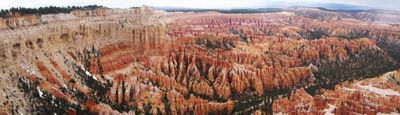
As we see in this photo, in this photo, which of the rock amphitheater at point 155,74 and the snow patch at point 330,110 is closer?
the rock amphitheater at point 155,74

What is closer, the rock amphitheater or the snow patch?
the rock amphitheater

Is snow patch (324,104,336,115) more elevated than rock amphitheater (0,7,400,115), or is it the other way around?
rock amphitheater (0,7,400,115)

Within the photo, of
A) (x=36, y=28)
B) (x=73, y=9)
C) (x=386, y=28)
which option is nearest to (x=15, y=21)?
(x=36, y=28)

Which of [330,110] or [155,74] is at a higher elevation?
[155,74]

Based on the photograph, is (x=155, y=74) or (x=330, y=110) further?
(x=155, y=74)

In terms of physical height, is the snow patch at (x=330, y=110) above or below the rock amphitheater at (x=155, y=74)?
below

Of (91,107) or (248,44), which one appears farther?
(248,44)

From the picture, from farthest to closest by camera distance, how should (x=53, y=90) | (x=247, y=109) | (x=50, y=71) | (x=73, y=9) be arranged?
1. (x=73, y=9)
2. (x=247, y=109)
3. (x=50, y=71)
4. (x=53, y=90)

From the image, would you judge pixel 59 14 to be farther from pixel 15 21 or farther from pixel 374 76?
pixel 374 76
